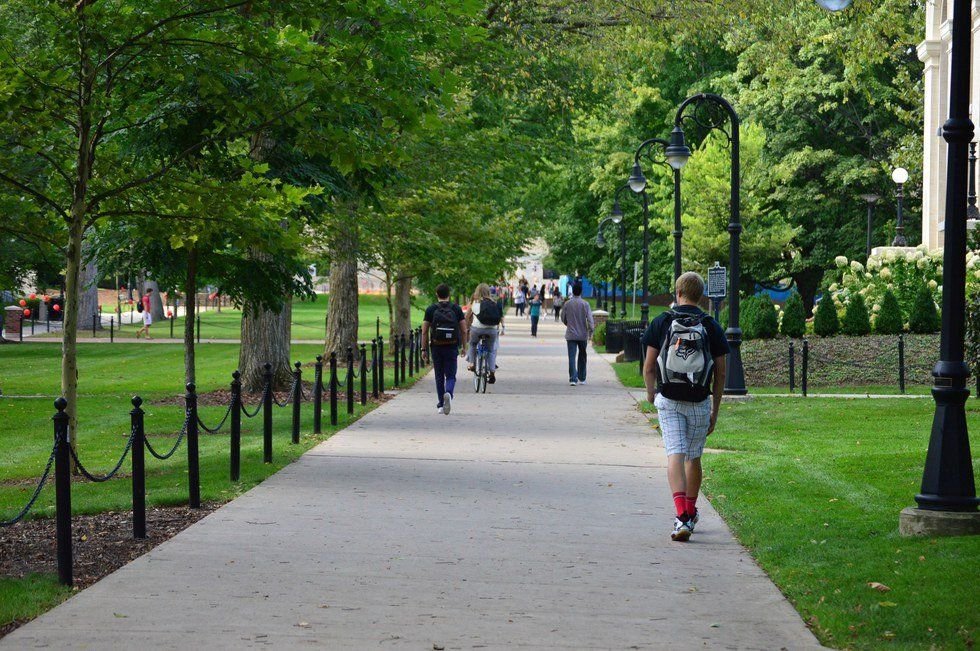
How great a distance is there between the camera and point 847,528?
897 centimetres

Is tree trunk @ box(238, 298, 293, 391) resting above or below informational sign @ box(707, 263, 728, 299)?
below

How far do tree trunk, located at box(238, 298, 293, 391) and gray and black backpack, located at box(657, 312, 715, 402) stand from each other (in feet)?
41.1

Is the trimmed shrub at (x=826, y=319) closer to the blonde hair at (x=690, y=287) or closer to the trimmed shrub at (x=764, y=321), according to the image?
the trimmed shrub at (x=764, y=321)

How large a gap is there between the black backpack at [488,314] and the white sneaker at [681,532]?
13176mm

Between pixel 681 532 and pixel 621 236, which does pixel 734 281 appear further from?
pixel 621 236

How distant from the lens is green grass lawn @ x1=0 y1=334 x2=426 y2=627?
1002cm

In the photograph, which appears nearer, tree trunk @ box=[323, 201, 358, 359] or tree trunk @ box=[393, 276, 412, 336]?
tree trunk @ box=[323, 201, 358, 359]

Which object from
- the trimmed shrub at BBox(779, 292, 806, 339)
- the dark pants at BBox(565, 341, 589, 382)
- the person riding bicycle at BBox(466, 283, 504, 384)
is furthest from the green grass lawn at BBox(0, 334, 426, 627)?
the trimmed shrub at BBox(779, 292, 806, 339)

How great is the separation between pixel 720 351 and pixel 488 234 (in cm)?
2205

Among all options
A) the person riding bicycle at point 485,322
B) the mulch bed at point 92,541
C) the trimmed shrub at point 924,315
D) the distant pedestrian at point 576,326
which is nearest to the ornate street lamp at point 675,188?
the distant pedestrian at point 576,326

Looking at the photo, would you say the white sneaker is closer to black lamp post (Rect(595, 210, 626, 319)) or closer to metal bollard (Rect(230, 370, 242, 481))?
metal bollard (Rect(230, 370, 242, 481))

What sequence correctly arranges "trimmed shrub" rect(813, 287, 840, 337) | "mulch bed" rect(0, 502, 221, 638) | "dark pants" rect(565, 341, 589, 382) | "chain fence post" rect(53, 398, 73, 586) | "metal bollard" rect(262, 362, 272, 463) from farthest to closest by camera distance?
"trimmed shrub" rect(813, 287, 840, 337) → "dark pants" rect(565, 341, 589, 382) → "metal bollard" rect(262, 362, 272, 463) → "mulch bed" rect(0, 502, 221, 638) → "chain fence post" rect(53, 398, 73, 586)

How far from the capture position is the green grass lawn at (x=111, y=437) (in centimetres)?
1002

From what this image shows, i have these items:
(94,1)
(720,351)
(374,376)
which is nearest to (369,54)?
(94,1)
